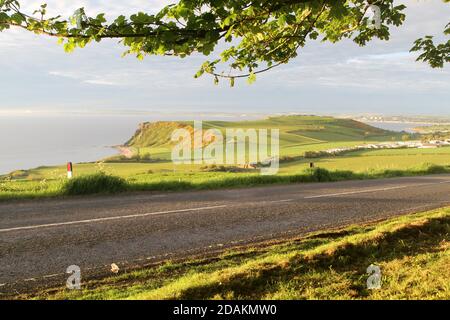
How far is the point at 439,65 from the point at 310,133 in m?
76.5

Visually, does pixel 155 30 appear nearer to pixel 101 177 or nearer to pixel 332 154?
pixel 101 177

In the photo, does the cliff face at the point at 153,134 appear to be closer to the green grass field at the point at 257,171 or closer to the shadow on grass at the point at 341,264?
the green grass field at the point at 257,171

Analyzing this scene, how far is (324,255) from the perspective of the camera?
616cm

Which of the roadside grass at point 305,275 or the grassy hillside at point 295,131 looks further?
the grassy hillside at point 295,131

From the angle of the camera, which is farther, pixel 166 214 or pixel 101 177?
pixel 101 177

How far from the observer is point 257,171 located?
29.9 m

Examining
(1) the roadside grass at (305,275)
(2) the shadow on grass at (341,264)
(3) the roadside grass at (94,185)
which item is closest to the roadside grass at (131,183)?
(3) the roadside grass at (94,185)

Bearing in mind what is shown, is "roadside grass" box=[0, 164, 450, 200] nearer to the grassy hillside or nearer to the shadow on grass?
the shadow on grass

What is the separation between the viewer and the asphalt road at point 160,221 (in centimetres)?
681

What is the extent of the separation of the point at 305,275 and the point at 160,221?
4.92m

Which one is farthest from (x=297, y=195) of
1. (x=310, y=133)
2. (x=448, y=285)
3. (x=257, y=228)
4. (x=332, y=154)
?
(x=310, y=133)

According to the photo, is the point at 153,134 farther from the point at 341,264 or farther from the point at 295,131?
the point at 341,264

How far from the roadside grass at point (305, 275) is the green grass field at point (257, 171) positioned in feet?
28.1
